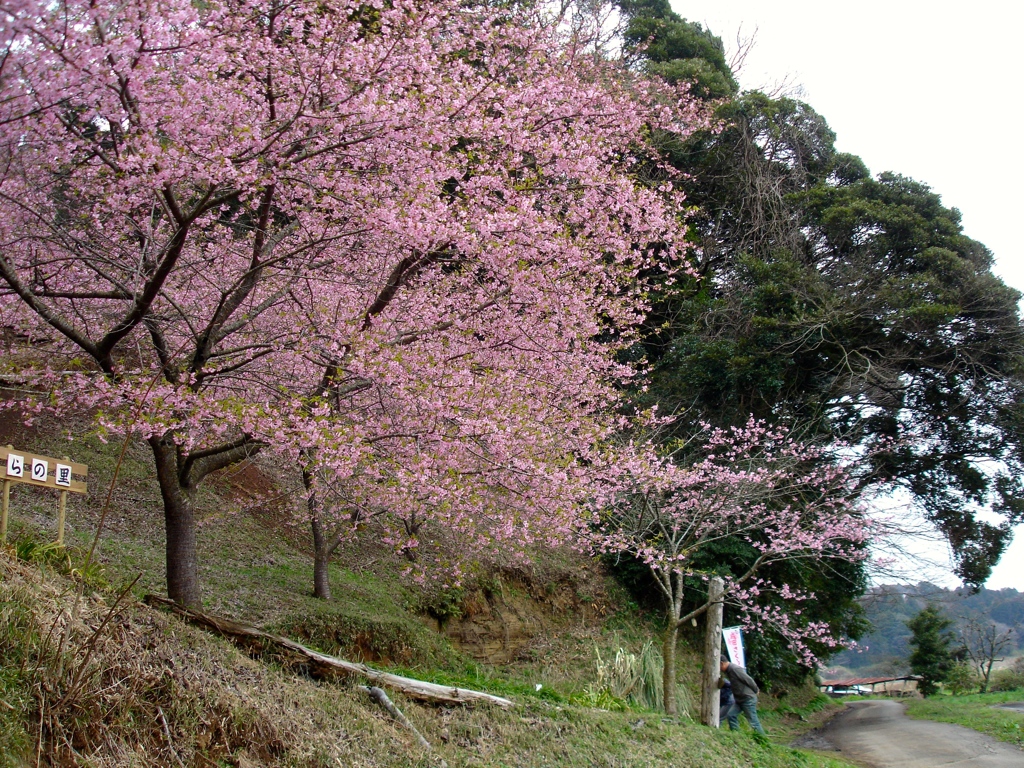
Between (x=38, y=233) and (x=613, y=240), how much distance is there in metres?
5.50

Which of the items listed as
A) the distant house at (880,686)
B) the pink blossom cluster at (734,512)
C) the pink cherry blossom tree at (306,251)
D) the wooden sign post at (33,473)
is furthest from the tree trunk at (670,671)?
the distant house at (880,686)

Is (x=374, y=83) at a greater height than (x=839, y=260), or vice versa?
(x=839, y=260)

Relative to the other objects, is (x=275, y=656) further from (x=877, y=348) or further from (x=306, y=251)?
(x=877, y=348)

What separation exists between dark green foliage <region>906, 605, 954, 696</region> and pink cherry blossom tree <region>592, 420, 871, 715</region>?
16271 millimetres

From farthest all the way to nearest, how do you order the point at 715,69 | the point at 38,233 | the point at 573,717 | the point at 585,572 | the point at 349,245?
the point at 715,69
the point at 585,572
the point at 349,245
the point at 573,717
the point at 38,233

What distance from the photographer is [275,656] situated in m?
5.08

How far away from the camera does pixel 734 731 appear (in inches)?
352

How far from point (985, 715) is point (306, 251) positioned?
16631mm

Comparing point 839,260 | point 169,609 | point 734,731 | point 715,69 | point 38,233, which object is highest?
point 715,69

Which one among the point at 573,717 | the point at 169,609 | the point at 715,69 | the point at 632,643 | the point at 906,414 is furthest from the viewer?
the point at 715,69

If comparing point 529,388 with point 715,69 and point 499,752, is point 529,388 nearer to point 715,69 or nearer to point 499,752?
point 499,752

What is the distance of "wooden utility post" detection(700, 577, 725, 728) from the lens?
9281 millimetres

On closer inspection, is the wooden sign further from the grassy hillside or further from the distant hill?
the distant hill

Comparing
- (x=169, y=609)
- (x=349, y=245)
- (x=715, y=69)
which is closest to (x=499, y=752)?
(x=169, y=609)
